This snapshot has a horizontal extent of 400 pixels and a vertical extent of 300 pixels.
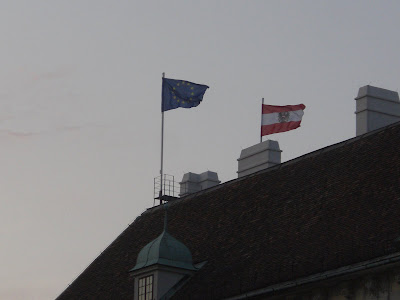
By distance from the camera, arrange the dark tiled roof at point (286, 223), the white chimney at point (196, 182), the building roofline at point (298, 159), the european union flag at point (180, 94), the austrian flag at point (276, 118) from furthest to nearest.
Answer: the white chimney at point (196, 182), the european union flag at point (180, 94), the austrian flag at point (276, 118), the building roofline at point (298, 159), the dark tiled roof at point (286, 223)

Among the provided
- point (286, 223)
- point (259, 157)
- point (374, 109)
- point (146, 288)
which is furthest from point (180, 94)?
point (286, 223)

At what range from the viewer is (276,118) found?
5584cm

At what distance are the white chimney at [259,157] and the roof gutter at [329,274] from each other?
12.2m

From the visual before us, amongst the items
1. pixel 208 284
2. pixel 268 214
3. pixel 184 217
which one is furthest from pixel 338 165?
pixel 184 217

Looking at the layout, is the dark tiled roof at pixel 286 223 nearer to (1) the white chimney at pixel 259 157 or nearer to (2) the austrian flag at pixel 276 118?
(1) the white chimney at pixel 259 157

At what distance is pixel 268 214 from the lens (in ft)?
157

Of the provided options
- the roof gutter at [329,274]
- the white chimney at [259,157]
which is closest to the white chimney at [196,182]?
the white chimney at [259,157]

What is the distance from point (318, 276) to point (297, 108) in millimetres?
16874

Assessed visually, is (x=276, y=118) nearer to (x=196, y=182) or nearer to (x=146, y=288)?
(x=196, y=182)

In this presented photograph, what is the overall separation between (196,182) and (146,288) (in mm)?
12989

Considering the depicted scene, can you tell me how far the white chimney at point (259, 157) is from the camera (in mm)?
54719

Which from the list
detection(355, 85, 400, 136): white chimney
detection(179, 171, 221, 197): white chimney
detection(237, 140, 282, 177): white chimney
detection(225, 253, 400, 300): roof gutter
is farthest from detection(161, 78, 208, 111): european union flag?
detection(225, 253, 400, 300): roof gutter

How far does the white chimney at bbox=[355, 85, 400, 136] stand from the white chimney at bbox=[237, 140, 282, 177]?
5.42 metres

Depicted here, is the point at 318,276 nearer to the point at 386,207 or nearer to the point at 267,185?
the point at 386,207
